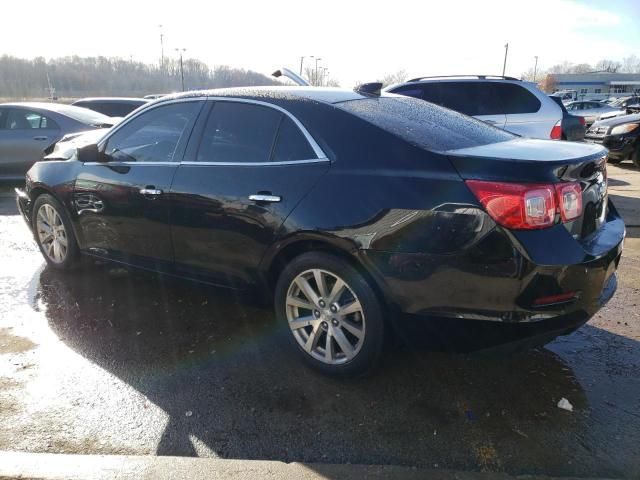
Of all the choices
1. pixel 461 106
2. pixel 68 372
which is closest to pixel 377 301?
pixel 68 372

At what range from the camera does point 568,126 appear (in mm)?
8500

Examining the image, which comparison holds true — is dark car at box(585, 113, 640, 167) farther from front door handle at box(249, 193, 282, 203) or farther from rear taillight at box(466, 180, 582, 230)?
front door handle at box(249, 193, 282, 203)

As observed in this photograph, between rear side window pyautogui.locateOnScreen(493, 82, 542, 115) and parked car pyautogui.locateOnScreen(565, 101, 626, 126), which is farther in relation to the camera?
parked car pyautogui.locateOnScreen(565, 101, 626, 126)

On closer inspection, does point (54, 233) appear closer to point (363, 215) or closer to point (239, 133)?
point (239, 133)

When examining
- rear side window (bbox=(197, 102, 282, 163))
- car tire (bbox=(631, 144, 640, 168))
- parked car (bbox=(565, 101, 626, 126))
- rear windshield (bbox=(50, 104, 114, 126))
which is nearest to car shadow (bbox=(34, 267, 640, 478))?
rear side window (bbox=(197, 102, 282, 163))

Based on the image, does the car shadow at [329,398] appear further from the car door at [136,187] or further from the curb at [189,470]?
the car door at [136,187]

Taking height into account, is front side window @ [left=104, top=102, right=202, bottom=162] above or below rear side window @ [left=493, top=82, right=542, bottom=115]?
below

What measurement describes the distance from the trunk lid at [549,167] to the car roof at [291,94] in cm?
97

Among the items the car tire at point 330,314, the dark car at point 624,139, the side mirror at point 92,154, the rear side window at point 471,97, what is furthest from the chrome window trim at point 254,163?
the dark car at point 624,139

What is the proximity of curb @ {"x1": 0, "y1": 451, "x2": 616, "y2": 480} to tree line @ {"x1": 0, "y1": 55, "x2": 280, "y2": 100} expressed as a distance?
90.2 meters

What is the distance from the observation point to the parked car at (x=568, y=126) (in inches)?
318

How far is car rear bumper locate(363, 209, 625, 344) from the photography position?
2.44 m

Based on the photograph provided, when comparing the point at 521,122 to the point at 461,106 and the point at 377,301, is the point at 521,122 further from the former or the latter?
the point at 377,301

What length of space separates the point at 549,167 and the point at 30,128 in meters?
9.47
